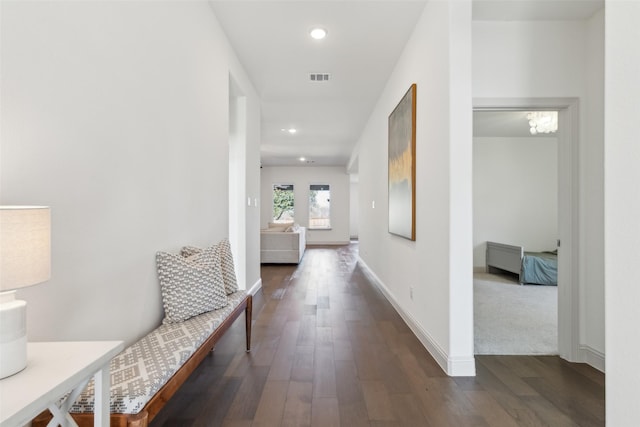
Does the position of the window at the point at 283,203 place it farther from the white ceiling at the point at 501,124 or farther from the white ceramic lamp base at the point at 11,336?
the white ceramic lamp base at the point at 11,336

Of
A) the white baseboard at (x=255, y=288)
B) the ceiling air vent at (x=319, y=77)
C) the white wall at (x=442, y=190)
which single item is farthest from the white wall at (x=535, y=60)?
the white baseboard at (x=255, y=288)

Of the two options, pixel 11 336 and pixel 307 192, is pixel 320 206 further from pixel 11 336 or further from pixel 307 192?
pixel 11 336

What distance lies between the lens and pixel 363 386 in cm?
198

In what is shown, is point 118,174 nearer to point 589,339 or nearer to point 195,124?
point 195,124

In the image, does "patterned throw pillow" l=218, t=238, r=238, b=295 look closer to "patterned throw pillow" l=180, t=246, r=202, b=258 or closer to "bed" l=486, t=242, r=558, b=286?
"patterned throw pillow" l=180, t=246, r=202, b=258

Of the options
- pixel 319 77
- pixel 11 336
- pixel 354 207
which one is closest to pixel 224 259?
pixel 11 336

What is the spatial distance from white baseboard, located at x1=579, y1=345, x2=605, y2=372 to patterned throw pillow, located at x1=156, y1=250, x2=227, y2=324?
271 centimetres

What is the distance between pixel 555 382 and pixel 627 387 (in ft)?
4.43

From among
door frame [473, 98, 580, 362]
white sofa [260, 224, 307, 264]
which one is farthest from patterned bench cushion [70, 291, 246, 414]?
white sofa [260, 224, 307, 264]

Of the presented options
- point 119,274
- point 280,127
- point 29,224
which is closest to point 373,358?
point 119,274

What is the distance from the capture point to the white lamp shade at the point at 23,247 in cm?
79

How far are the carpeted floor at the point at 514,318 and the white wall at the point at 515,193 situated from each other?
1.41 meters

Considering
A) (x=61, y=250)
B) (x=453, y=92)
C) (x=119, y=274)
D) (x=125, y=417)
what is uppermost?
(x=453, y=92)

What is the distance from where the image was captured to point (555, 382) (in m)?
2.07
